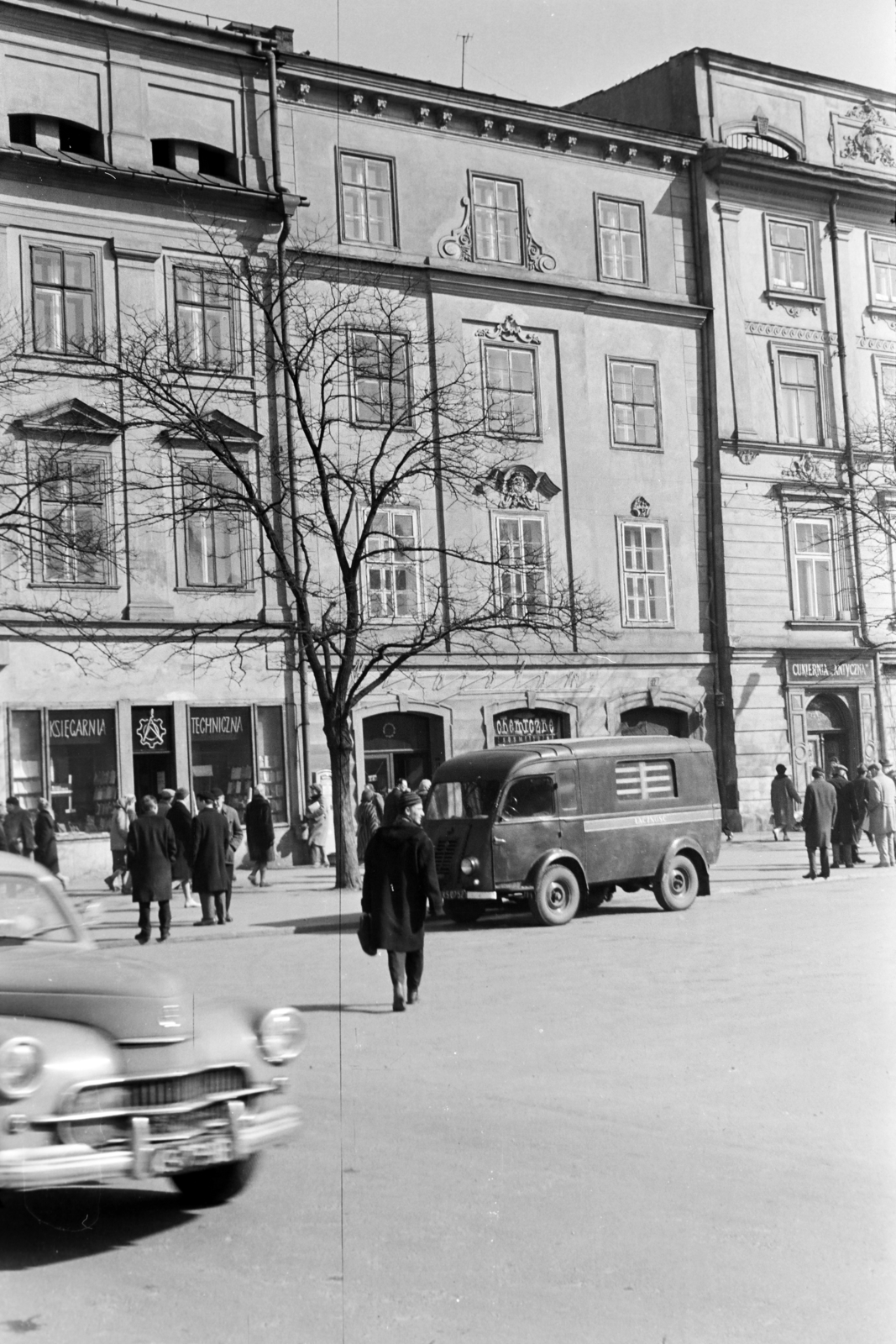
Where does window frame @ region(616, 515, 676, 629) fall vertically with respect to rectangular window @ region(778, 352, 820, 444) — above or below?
below

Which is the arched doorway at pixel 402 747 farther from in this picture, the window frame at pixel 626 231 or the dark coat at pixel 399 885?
the dark coat at pixel 399 885

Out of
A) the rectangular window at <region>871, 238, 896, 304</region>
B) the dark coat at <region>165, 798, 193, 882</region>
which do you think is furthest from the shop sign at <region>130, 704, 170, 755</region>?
the rectangular window at <region>871, 238, 896, 304</region>

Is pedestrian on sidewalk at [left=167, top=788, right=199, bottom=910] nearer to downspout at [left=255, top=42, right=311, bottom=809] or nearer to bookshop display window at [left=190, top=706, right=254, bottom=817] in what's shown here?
bookshop display window at [left=190, top=706, right=254, bottom=817]

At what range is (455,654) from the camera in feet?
107

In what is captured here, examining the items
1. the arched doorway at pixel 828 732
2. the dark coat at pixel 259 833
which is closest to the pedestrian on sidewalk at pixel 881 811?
the dark coat at pixel 259 833

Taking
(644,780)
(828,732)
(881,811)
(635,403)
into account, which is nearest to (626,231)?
(635,403)

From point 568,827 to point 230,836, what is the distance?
236 inches

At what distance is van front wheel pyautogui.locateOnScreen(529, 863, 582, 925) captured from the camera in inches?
774

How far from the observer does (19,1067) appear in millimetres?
6250

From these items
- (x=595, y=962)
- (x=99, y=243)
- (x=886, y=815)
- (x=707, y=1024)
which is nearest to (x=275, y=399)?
(x=99, y=243)

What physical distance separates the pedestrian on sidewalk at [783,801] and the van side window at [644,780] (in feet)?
41.7

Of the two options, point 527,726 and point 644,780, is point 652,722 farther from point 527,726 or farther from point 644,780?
point 644,780

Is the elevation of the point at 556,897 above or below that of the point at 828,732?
below

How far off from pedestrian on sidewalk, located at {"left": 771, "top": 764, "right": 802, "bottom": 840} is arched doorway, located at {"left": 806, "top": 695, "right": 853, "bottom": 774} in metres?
2.67
